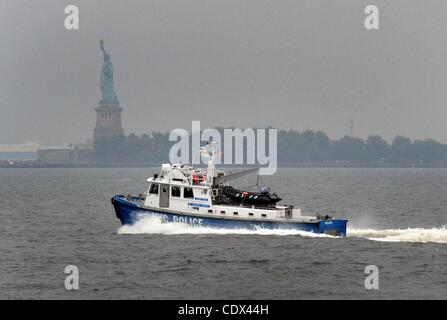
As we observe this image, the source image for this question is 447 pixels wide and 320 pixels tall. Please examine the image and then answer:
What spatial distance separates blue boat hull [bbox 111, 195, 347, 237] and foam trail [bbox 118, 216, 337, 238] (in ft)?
0.84

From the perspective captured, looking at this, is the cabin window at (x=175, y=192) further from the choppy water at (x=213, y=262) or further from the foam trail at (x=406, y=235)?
the foam trail at (x=406, y=235)

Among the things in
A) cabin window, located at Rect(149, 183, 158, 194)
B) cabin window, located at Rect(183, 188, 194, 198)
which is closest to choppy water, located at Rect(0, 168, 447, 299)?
cabin window, located at Rect(149, 183, 158, 194)

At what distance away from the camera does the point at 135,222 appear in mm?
61344

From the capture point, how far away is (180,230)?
59.5 m

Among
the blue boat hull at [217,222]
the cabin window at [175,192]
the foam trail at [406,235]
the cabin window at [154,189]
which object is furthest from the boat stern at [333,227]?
the cabin window at [154,189]

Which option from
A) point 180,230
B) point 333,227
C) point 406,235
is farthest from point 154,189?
point 406,235

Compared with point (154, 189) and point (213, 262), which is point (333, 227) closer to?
point (213, 262)

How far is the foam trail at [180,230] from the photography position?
56875 mm

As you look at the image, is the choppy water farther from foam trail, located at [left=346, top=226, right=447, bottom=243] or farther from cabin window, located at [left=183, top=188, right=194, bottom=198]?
cabin window, located at [left=183, top=188, right=194, bottom=198]

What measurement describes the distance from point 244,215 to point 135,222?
9101 mm

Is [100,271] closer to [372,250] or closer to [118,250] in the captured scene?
[118,250]
